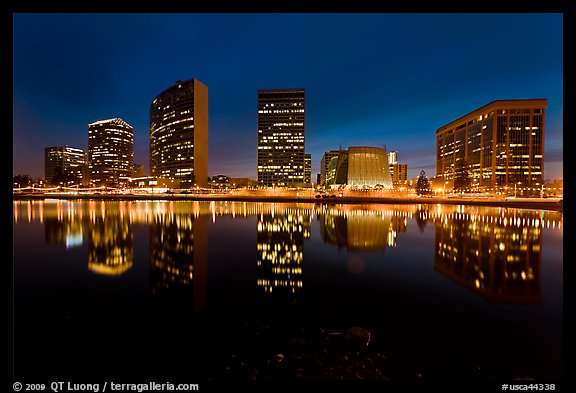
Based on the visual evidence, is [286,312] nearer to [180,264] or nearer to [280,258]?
[280,258]

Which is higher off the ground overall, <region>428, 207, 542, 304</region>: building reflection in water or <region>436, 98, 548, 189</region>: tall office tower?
<region>436, 98, 548, 189</region>: tall office tower

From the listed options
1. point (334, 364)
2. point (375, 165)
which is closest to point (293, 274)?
point (334, 364)

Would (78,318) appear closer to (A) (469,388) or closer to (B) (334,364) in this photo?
(B) (334,364)

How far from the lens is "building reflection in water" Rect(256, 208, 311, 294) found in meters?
10.4

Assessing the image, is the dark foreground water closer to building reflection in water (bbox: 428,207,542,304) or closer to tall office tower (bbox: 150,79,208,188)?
building reflection in water (bbox: 428,207,542,304)

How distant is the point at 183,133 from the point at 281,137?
59891 millimetres

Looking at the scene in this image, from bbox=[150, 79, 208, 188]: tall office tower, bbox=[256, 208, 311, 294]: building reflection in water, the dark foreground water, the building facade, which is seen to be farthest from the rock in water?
bbox=[150, 79, 208, 188]: tall office tower

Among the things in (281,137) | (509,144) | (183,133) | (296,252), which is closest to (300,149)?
(281,137)

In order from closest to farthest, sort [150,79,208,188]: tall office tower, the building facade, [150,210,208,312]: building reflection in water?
[150,210,208,312]: building reflection in water < the building facade < [150,79,208,188]: tall office tower

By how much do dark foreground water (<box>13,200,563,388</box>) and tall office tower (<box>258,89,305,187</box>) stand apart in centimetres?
14003

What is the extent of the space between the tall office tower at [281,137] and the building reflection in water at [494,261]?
13416 cm

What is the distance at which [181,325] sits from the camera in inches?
279

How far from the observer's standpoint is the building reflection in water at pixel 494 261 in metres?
9.84
